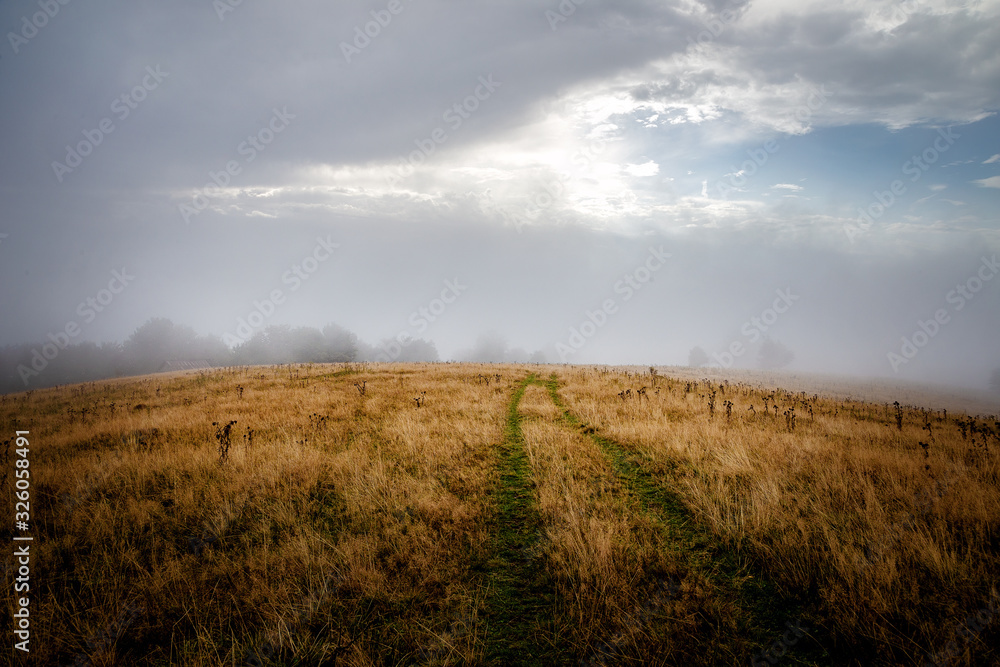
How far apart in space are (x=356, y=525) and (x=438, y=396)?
10526mm

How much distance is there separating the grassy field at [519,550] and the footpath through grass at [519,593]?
0.03m

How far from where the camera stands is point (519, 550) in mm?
4977

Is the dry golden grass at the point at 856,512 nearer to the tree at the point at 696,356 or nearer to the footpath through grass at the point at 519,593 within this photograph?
the footpath through grass at the point at 519,593

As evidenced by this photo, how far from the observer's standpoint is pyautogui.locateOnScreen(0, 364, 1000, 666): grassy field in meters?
3.40

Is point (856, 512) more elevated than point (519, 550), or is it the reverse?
point (856, 512)

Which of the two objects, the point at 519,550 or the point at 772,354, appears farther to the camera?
the point at 772,354

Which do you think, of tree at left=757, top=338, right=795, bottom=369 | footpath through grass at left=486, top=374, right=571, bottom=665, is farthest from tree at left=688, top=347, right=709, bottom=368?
footpath through grass at left=486, top=374, right=571, bottom=665

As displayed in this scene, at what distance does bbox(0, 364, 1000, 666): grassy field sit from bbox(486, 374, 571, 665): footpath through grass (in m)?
0.03

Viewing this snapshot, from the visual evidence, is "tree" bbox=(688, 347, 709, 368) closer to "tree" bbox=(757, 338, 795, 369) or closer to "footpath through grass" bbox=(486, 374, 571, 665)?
"tree" bbox=(757, 338, 795, 369)

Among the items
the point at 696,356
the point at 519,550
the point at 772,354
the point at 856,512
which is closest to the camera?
the point at 519,550

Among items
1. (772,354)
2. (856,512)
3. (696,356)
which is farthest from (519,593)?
(772,354)

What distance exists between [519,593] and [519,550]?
833 millimetres

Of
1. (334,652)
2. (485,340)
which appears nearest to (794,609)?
(334,652)

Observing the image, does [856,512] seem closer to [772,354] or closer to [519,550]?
[519,550]
